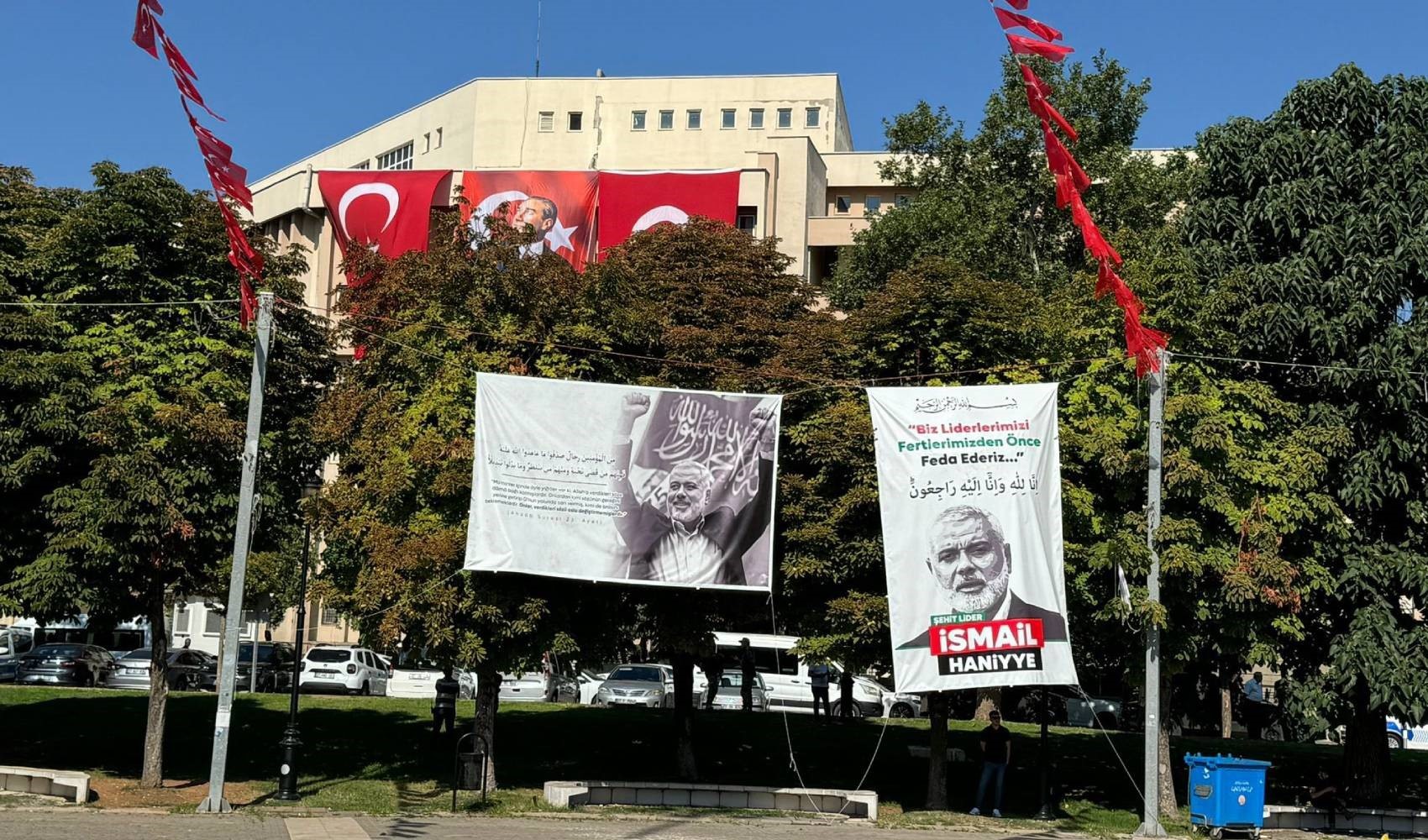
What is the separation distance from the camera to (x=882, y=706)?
40.9m

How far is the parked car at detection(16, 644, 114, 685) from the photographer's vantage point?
138ft

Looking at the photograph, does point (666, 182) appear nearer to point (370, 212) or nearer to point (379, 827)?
point (370, 212)

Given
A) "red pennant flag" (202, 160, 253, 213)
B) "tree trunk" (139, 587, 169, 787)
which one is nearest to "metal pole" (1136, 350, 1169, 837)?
"red pennant flag" (202, 160, 253, 213)

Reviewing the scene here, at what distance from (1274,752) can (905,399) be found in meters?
19.2

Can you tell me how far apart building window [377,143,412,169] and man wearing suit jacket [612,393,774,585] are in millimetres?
59275

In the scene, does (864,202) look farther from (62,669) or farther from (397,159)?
(62,669)

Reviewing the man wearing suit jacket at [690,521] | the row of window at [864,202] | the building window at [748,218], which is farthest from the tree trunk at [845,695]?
the row of window at [864,202]

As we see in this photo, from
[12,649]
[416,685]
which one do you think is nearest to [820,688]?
[416,685]

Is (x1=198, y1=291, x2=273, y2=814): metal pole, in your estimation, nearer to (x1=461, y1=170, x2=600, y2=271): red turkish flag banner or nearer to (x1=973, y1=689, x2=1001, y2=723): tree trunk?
(x1=973, y1=689, x2=1001, y2=723): tree trunk

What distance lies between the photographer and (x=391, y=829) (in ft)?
63.0

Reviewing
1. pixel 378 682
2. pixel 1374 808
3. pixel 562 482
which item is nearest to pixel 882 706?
pixel 378 682

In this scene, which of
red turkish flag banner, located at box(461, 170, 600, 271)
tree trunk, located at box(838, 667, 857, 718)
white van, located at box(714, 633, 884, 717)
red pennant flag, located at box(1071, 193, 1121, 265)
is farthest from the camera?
red turkish flag banner, located at box(461, 170, 600, 271)

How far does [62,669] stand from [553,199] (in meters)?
25.5

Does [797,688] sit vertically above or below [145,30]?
below
